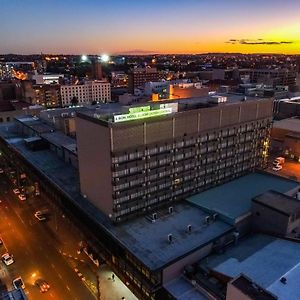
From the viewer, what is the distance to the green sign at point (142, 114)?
217 ft

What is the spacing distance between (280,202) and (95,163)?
4239 cm

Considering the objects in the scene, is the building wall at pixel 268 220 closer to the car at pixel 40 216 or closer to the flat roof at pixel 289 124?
the car at pixel 40 216

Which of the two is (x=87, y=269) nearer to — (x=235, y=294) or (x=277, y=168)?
(x=235, y=294)

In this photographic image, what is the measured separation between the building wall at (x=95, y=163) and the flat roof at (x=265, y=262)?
25.5 m

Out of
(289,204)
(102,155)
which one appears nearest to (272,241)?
(289,204)

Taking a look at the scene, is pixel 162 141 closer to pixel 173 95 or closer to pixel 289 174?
pixel 289 174

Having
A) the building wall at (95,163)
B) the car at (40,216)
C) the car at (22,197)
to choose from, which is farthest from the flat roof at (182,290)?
the car at (22,197)

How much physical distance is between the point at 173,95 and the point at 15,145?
265 feet

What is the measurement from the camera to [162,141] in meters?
71.9

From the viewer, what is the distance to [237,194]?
8231 centimetres

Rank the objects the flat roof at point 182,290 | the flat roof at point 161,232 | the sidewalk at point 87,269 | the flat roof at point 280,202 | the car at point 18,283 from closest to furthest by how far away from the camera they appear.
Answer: the flat roof at point 182,290 < the flat roof at point 161,232 < the car at point 18,283 < the sidewalk at point 87,269 < the flat roof at point 280,202

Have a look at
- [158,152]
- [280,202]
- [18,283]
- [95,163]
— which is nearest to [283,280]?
[280,202]

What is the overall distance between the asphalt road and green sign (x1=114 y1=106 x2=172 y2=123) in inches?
1451

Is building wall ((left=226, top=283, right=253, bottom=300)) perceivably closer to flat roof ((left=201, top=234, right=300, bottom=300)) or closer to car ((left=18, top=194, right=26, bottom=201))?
flat roof ((left=201, top=234, right=300, bottom=300))
